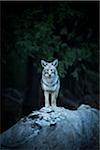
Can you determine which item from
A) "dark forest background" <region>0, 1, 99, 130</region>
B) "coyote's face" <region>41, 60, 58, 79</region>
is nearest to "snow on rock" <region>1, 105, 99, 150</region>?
"coyote's face" <region>41, 60, 58, 79</region>

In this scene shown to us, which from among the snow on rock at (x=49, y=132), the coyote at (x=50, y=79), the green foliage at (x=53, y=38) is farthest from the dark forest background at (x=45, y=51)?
the snow on rock at (x=49, y=132)

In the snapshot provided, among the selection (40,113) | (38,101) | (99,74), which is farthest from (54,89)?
(99,74)

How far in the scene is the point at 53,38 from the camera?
14.6 ft

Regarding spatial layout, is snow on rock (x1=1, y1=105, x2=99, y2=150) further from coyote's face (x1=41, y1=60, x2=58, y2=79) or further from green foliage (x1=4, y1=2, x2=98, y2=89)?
green foliage (x1=4, y1=2, x2=98, y2=89)

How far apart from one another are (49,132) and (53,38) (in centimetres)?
143

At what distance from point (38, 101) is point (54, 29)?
852 millimetres

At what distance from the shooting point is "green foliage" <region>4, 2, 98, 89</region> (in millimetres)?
4305

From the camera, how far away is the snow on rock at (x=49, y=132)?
10.8 feet

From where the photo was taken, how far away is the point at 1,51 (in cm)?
458

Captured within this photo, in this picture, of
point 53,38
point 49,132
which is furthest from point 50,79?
point 53,38

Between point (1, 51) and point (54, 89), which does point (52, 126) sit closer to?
point (54, 89)

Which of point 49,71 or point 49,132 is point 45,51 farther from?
point 49,132

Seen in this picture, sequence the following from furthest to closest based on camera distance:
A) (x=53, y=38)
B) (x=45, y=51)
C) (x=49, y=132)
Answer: (x=53, y=38), (x=45, y=51), (x=49, y=132)

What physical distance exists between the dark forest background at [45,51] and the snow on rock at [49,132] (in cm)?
86
